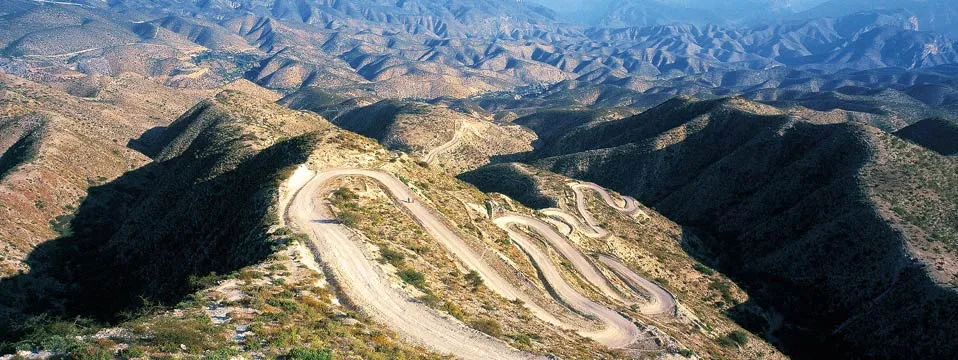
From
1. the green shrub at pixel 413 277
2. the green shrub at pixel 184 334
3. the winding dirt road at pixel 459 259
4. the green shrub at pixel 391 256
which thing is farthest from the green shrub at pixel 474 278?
the green shrub at pixel 184 334

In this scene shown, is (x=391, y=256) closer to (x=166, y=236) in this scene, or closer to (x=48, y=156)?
(x=166, y=236)

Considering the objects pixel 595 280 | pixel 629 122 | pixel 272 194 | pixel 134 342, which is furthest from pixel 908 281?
pixel 629 122

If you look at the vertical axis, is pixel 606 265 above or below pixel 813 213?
below

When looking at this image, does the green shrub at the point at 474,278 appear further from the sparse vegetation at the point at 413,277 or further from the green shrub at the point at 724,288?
the green shrub at the point at 724,288

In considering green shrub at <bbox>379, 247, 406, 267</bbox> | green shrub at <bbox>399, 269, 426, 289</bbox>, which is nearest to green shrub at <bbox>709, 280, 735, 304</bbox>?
green shrub at <bbox>399, 269, 426, 289</bbox>

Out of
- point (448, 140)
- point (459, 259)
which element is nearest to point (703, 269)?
point (459, 259)

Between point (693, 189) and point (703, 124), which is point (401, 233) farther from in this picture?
point (703, 124)

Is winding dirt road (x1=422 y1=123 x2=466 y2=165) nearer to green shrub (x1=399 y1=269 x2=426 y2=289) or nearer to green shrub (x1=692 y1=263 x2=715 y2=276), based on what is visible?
green shrub (x1=692 y1=263 x2=715 y2=276)
